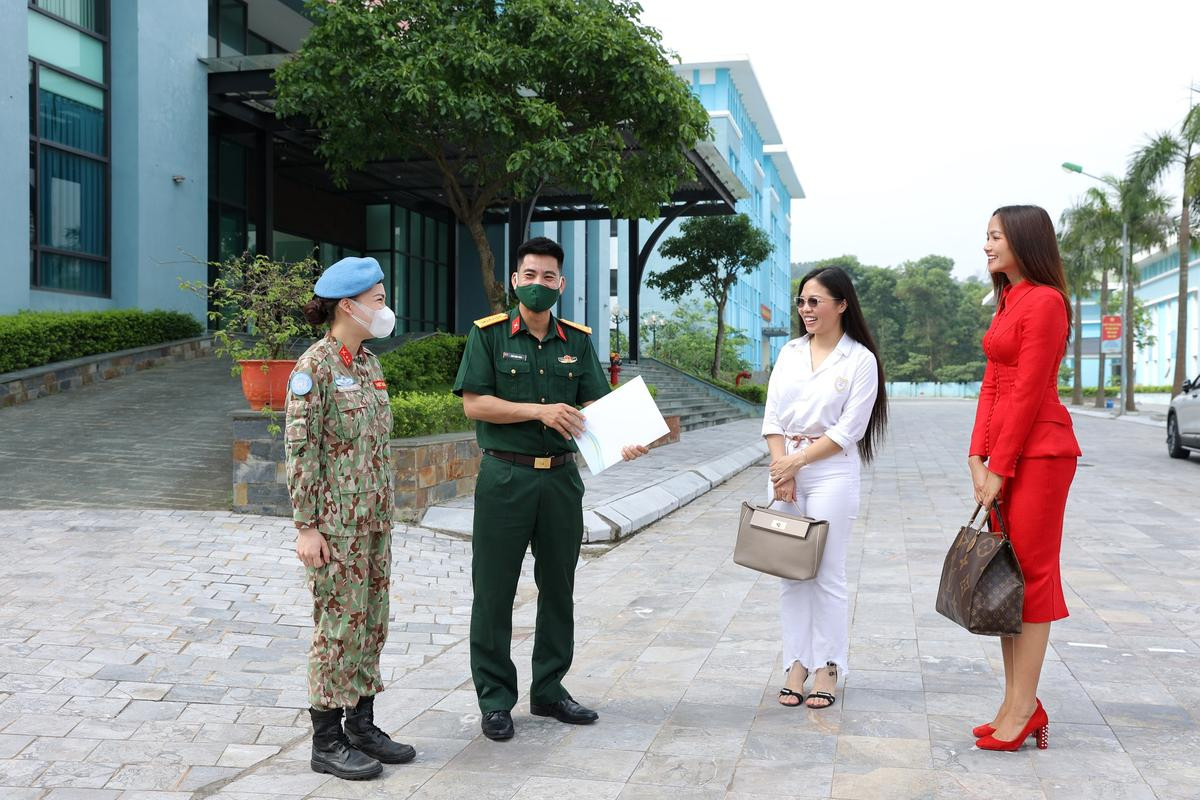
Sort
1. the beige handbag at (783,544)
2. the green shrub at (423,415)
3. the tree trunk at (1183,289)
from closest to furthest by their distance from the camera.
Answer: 1. the beige handbag at (783,544)
2. the green shrub at (423,415)
3. the tree trunk at (1183,289)

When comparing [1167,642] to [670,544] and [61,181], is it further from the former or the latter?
[61,181]

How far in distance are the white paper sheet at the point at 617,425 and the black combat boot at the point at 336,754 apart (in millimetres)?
1312

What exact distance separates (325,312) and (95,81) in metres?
15.7

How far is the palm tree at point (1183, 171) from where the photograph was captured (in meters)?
32.4

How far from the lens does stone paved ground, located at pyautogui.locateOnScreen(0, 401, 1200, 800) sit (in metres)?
3.51

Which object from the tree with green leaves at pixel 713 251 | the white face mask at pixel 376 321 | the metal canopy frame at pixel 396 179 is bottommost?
the white face mask at pixel 376 321

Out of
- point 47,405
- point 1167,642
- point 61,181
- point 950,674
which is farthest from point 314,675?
point 61,181

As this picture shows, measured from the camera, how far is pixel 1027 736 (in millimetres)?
3771

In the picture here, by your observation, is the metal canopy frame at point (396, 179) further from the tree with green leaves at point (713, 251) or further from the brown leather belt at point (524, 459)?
the brown leather belt at point (524, 459)

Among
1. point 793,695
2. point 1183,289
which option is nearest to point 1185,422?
point 793,695

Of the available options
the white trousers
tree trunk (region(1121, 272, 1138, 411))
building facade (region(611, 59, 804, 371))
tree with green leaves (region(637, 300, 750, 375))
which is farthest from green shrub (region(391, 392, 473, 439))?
Answer: tree trunk (region(1121, 272, 1138, 411))

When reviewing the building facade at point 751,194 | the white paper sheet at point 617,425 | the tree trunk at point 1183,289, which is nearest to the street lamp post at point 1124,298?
the tree trunk at point 1183,289

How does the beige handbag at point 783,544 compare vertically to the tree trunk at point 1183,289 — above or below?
below

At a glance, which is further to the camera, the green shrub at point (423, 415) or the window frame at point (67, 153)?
the window frame at point (67, 153)
